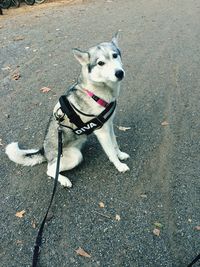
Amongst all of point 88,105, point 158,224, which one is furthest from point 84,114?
point 158,224

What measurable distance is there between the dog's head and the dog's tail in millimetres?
1246

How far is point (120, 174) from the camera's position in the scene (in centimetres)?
423

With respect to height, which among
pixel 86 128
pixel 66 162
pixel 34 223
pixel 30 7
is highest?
pixel 86 128

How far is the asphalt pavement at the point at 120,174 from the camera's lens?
339 cm

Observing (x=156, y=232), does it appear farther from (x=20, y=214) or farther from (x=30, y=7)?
(x=30, y=7)

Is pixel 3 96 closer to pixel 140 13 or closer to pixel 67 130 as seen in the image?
pixel 67 130

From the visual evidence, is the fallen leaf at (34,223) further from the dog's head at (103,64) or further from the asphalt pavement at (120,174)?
the dog's head at (103,64)

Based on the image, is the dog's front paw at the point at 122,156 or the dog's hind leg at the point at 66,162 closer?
the dog's hind leg at the point at 66,162

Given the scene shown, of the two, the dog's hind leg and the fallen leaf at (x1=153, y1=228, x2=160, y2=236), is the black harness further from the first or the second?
the fallen leaf at (x1=153, y1=228, x2=160, y2=236)

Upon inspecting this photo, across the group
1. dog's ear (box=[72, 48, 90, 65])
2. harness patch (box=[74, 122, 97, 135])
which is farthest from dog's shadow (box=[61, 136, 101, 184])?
dog's ear (box=[72, 48, 90, 65])

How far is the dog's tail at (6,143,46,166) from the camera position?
13.8 feet

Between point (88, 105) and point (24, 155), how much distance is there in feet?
3.47

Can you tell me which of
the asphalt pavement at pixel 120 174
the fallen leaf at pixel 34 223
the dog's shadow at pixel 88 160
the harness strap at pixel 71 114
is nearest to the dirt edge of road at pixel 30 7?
the asphalt pavement at pixel 120 174

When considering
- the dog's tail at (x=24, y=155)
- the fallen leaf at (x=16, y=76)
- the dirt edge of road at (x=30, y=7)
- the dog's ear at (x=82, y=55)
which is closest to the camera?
the dog's ear at (x=82, y=55)
